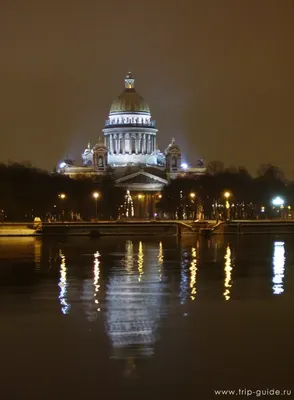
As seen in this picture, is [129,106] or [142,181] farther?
[129,106]

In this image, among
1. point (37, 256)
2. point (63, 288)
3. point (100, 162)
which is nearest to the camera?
point (63, 288)

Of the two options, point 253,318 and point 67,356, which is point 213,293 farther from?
point 67,356

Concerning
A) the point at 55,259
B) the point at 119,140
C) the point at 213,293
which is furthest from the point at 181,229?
the point at 119,140

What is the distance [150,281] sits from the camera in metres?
36.3

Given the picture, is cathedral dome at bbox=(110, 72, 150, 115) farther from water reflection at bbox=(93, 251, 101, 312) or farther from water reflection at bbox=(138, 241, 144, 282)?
water reflection at bbox=(93, 251, 101, 312)

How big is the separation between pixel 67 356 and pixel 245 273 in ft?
65.4

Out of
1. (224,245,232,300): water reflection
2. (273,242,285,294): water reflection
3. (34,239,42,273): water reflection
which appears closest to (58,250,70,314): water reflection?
(34,239,42,273): water reflection

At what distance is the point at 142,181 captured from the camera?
181375mm

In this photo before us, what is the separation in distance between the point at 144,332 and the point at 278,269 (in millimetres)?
19728

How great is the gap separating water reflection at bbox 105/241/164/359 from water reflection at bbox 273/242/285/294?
416cm

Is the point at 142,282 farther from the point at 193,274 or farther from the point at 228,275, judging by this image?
the point at 228,275

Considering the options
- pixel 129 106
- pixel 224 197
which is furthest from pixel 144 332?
pixel 129 106

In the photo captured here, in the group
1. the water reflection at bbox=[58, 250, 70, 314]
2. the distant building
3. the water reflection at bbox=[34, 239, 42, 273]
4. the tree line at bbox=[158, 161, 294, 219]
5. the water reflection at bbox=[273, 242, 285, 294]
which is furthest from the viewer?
the distant building

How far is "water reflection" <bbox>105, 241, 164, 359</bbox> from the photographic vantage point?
2200cm
